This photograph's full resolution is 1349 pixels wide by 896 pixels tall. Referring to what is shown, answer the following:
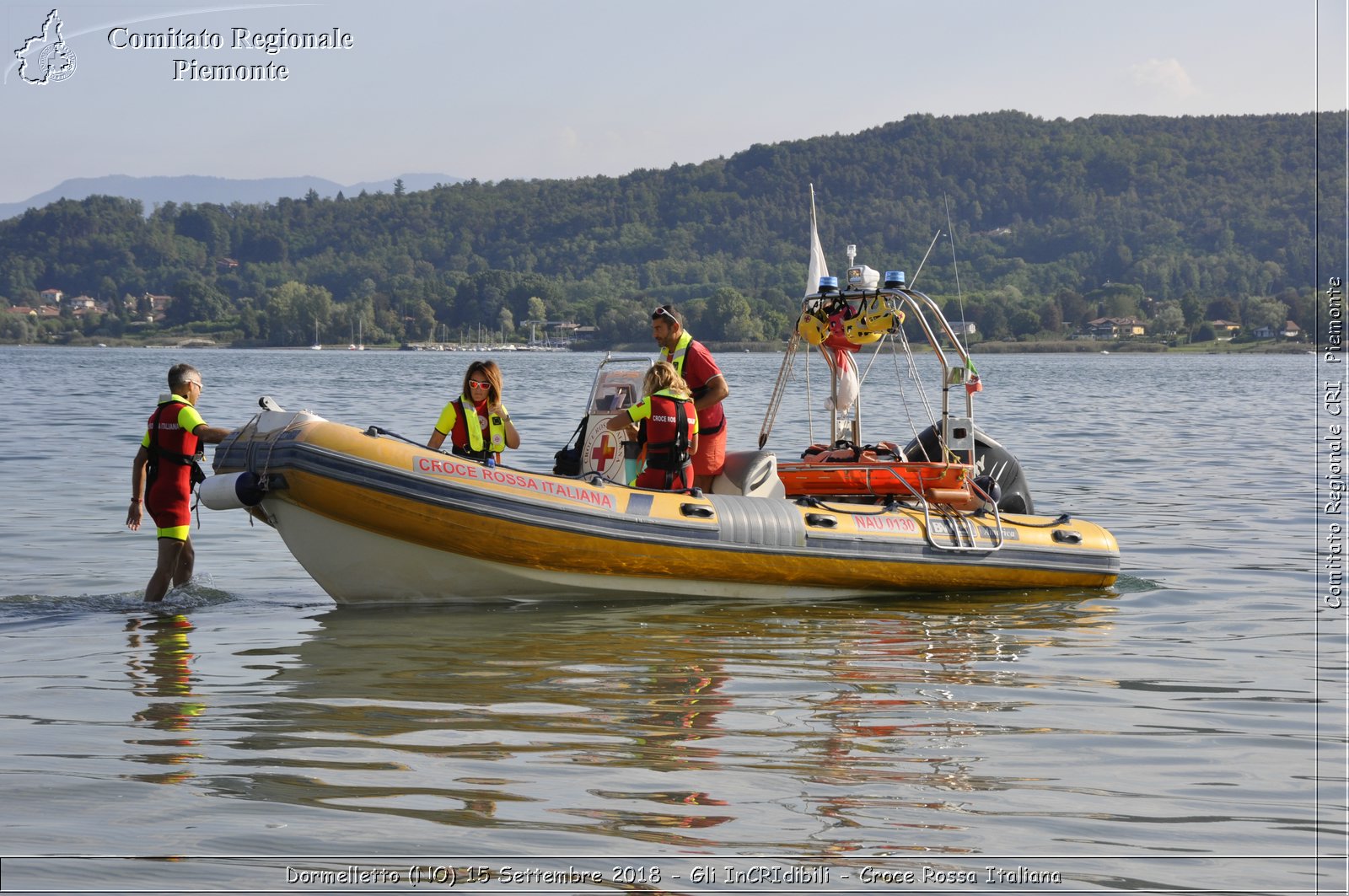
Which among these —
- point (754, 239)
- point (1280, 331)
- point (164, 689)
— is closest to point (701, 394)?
point (164, 689)

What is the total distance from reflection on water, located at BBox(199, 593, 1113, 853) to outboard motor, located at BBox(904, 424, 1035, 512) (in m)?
1.58

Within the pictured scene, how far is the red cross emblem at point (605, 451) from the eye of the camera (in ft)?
28.1

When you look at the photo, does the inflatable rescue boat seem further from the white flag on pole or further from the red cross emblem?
the white flag on pole

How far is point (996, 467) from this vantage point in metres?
9.77

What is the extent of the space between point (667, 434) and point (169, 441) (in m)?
2.59

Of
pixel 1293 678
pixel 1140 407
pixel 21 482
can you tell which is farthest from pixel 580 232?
pixel 1293 678

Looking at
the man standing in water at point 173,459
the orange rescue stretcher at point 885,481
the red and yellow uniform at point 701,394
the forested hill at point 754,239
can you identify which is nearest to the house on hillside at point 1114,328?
the forested hill at point 754,239

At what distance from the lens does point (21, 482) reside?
14109 mm

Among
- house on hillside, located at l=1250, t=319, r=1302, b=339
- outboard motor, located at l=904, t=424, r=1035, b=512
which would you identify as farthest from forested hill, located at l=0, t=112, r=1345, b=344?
outboard motor, located at l=904, t=424, r=1035, b=512

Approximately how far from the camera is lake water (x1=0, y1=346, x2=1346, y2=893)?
156 inches

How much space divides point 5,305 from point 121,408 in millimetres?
102369

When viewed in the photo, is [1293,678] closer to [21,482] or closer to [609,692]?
[609,692]

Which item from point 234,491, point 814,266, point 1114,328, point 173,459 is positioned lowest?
point 234,491

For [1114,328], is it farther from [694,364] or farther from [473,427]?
[473,427]
